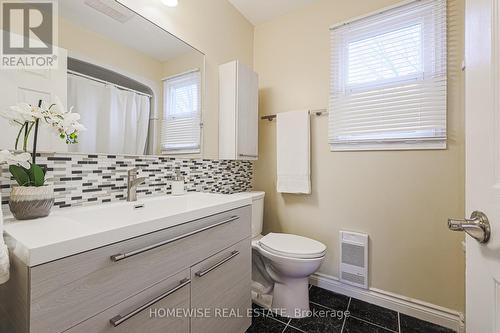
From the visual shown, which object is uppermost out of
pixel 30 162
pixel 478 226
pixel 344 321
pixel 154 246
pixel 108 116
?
pixel 108 116

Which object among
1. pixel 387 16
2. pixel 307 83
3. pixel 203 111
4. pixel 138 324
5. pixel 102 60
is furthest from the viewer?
pixel 307 83

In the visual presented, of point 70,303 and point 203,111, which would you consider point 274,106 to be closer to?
point 203,111

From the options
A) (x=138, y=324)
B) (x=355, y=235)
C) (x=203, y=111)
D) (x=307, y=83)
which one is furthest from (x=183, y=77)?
(x=355, y=235)

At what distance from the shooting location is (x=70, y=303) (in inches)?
22.6

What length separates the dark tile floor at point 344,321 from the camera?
4.52 feet

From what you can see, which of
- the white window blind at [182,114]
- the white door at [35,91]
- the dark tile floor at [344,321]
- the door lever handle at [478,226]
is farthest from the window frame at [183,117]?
the door lever handle at [478,226]

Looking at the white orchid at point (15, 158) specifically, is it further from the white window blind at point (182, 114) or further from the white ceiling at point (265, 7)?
the white ceiling at point (265, 7)

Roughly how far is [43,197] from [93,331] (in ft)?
1.60

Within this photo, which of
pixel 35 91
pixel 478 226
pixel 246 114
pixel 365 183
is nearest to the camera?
pixel 478 226

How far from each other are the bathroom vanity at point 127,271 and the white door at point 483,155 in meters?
0.87

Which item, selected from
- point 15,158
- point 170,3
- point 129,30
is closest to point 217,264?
point 15,158

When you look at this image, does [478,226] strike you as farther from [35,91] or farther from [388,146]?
[35,91]

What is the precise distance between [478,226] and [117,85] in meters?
1.52

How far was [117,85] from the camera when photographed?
3.86 feet
